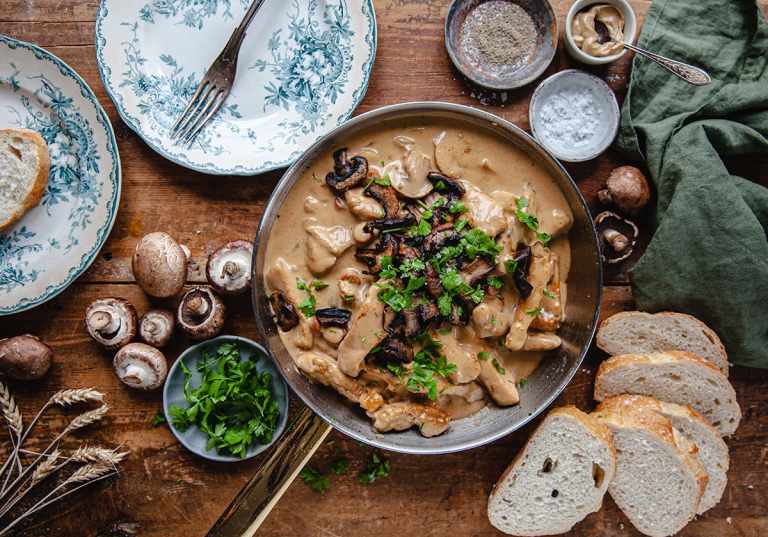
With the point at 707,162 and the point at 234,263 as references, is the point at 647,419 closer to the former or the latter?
the point at 707,162

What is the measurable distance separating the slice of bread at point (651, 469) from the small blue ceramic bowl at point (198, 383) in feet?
6.23

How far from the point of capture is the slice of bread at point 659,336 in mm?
3646

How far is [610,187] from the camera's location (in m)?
3.70

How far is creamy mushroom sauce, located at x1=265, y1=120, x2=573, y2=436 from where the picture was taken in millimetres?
3297

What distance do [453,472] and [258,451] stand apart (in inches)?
48.0

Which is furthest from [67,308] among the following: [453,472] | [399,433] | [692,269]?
[692,269]

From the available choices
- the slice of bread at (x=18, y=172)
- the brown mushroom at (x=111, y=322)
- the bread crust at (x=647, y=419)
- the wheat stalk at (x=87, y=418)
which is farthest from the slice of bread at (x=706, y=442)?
the slice of bread at (x=18, y=172)

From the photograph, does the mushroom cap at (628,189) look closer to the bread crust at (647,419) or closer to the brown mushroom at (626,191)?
the brown mushroom at (626,191)

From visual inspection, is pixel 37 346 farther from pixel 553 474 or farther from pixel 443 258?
pixel 553 474

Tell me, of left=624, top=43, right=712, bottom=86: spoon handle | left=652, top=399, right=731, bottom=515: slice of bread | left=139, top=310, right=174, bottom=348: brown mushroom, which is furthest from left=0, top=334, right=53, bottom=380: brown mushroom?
left=624, top=43, right=712, bottom=86: spoon handle

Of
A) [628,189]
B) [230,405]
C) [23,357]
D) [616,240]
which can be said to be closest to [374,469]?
[230,405]

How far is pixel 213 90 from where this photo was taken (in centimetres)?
382

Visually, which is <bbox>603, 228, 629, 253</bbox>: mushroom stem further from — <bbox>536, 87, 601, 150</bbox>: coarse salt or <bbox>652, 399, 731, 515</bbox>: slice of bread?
<bbox>652, 399, 731, 515</bbox>: slice of bread

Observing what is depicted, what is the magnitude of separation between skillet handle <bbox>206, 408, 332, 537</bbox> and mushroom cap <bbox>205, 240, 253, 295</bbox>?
2.89 feet
